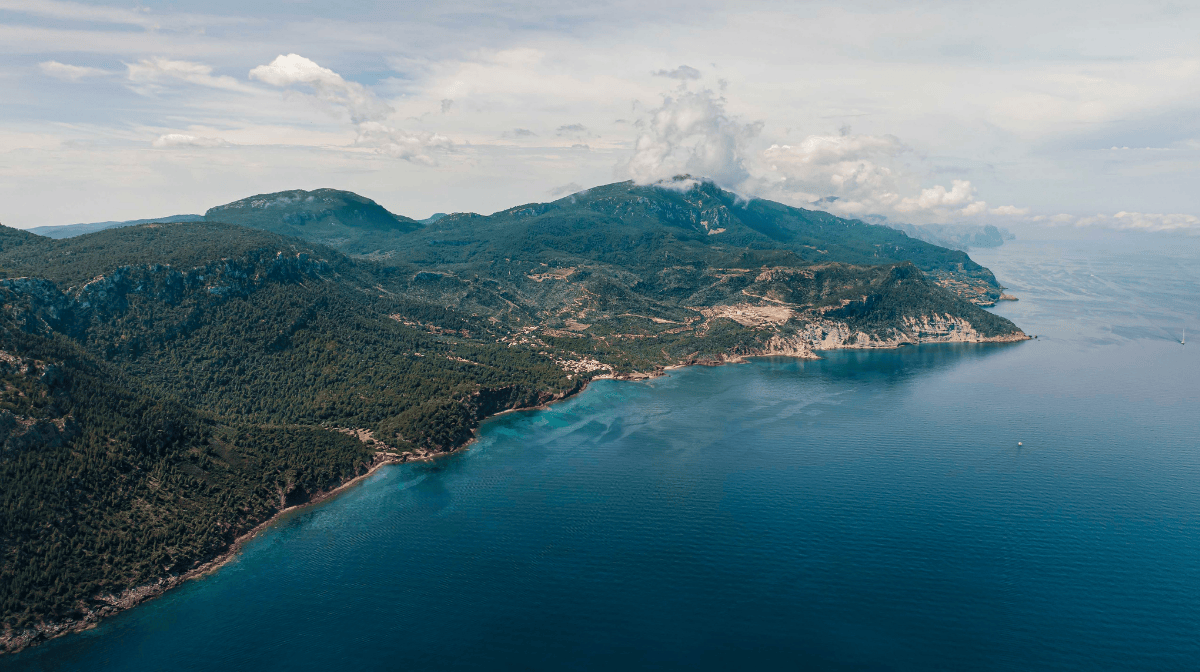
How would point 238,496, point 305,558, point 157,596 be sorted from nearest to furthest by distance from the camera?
point 157,596, point 305,558, point 238,496

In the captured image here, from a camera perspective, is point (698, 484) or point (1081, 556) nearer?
point (1081, 556)

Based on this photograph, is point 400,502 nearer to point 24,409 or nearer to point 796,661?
point 24,409

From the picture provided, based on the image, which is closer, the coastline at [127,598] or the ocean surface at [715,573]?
the ocean surface at [715,573]

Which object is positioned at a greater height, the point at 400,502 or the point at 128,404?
the point at 128,404

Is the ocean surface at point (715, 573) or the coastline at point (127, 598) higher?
the ocean surface at point (715, 573)

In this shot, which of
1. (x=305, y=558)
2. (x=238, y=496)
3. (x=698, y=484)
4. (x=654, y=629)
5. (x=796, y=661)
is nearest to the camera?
(x=796, y=661)

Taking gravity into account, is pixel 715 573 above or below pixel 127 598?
above

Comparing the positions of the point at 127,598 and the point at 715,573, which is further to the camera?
the point at 715,573

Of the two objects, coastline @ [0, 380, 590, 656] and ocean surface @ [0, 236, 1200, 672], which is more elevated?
ocean surface @ [0, 236, 1200, 672]

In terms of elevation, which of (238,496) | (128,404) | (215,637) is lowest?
(215,637)

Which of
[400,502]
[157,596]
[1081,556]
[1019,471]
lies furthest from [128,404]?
[1019,471]

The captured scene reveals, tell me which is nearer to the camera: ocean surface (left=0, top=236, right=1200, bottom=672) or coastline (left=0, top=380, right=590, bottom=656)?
ocean surface (left=0, top=236, right=1200, bottom=672)
